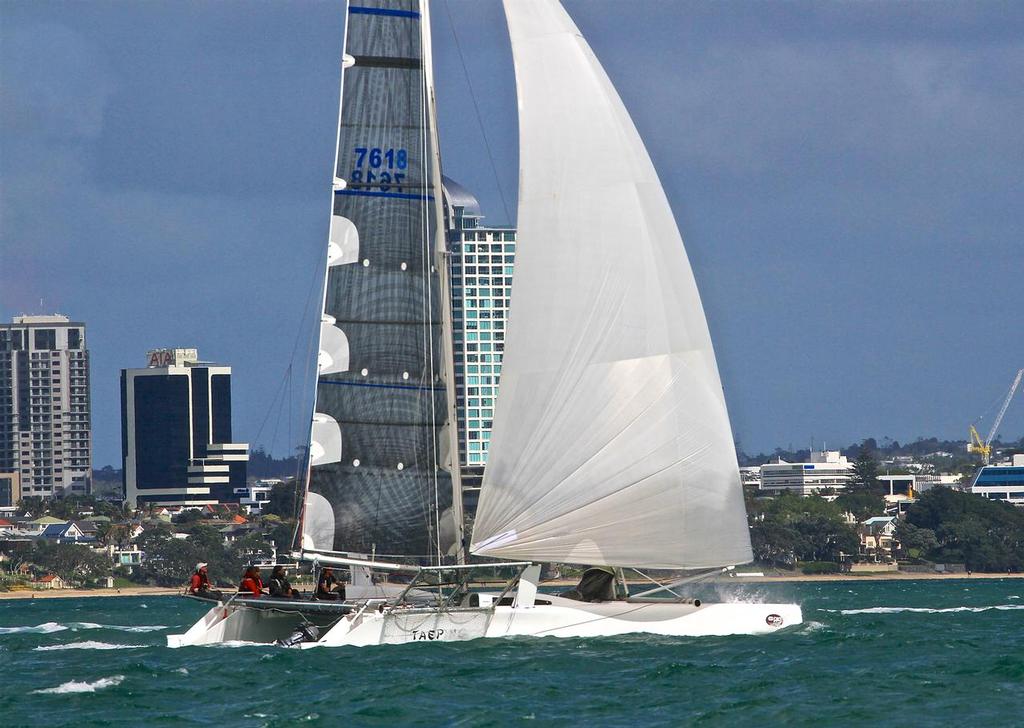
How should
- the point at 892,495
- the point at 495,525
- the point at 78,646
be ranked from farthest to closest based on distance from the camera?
the point at 892,495 → the point at 78,646 → the point at 495,525

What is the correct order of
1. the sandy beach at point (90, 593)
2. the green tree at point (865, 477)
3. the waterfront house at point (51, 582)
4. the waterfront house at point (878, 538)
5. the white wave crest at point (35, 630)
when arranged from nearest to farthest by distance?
the white wave crest at point (35, 630) < the sandy beach at point (90, 593) < the waterfront house at point (51, 582) < the waterfront house at point (878, 538) < the green tree at point (865, 477)

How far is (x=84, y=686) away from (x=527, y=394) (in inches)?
303

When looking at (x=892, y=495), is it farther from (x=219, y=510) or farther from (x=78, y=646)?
(x=78, y=646)

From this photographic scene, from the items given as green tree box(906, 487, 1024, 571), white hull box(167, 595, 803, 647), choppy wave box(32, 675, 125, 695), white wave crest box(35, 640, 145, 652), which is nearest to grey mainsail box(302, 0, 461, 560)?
white hull box(167, 595, 803, 647)

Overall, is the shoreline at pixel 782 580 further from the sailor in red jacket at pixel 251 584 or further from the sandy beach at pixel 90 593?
the sailor in red jacket at pixel 251 584

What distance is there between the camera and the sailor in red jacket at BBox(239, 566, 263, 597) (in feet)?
100

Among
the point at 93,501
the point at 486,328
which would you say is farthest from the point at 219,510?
the point at 486,328

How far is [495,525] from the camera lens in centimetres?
2917

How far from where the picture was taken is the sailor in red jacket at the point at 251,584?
3049 cm

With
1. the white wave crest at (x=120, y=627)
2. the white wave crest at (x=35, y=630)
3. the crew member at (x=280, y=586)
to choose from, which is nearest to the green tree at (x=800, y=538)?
the white wave crest at (x=120, y=627)

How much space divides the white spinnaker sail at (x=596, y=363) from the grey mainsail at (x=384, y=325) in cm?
157

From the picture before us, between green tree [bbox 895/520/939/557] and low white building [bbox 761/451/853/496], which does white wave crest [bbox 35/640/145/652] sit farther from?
low white building [bbox 761/451/853/496]

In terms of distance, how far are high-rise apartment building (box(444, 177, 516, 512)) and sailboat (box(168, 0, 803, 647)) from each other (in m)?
113

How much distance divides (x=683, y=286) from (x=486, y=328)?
128395 mm
